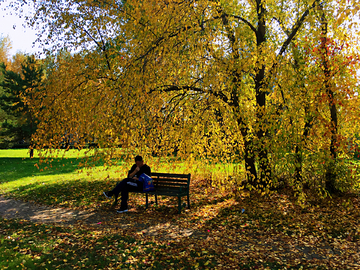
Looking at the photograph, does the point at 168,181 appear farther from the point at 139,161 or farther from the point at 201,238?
the point at 201,238

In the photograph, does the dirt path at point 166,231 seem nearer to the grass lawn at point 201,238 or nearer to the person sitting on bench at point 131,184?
the grass lawn at point 201,238

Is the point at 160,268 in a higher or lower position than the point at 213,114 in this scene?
lower

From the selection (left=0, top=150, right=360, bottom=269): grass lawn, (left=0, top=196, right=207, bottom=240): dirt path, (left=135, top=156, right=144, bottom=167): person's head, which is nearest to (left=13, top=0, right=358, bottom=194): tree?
(left=135, top=156, right=144, bottom=167): person's head

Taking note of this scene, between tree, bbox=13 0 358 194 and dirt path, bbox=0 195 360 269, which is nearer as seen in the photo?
dirt path, bbox=0 195 360 269

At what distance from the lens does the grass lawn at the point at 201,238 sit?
3.79 m

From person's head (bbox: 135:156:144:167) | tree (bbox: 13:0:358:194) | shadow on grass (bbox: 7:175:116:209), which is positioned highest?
tree (bbox: 13:0:358:194)

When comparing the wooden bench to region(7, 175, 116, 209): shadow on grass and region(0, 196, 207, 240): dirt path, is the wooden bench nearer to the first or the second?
region(0, 196, 207, 240): dirt path

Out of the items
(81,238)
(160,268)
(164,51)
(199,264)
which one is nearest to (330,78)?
(164,51)

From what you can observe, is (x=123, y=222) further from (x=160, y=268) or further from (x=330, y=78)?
(x=330, y=78)

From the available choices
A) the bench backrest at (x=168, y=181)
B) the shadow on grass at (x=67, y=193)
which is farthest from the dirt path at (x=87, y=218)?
the bench backrest at (x=168, y=181)

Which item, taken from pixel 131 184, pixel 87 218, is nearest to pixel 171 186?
pixel 131 184

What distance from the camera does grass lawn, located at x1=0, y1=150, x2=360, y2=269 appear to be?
3.79m

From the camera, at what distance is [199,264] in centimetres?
371

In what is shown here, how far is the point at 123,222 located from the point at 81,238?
1.14 meters
